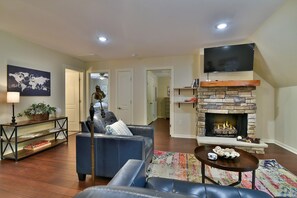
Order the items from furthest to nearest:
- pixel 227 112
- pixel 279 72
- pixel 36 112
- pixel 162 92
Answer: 1. pixel 162 92
2. pixel 227 112
3. pixel 36 112
4. pixel 279 72

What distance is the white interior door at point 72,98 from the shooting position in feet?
17.6

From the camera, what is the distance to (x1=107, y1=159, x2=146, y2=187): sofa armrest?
0.97 metres

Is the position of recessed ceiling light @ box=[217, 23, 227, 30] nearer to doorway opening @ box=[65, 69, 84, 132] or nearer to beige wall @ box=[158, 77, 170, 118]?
doorway opening @ box=[65, 69, 84, 132]

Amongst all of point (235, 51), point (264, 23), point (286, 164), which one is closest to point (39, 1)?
point (264, 23)

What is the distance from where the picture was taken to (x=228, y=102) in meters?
3.69

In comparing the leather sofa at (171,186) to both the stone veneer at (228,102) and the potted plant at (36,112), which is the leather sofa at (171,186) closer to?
the stone veneer at (228,102)

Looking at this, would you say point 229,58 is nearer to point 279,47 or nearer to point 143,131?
point 279,47

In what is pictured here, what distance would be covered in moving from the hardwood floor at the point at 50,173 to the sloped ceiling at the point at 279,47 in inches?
64.9

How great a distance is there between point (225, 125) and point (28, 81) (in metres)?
4.77

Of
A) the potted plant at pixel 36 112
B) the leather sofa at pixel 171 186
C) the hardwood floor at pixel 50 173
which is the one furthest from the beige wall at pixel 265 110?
the potted plant at pixel 36 112

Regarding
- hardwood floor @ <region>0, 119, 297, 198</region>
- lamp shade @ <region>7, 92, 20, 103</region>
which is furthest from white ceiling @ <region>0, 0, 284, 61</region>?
hardwood floor @ <region>0, 119, 297, 198</region>

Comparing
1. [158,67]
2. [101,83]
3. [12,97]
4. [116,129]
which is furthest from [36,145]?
[101,83]

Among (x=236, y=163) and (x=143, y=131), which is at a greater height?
(x=143, y=131)

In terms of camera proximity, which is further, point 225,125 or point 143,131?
point 225,125
